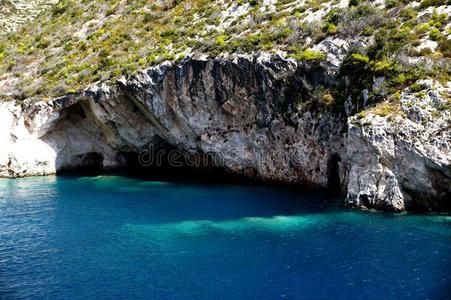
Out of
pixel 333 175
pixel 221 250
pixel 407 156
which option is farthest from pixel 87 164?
pixel 407 156

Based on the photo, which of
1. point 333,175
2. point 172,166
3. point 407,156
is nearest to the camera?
point 407,156

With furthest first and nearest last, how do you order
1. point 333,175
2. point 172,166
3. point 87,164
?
1. point 87,164
2. point 172,166
3. point 333,175

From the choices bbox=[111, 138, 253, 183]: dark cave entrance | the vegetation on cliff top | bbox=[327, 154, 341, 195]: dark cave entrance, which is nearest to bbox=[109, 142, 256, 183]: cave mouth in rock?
bbox=[111, 138, 253, 183]: dark cave entrance

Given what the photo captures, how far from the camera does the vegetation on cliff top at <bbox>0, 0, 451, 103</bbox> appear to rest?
34344 millimetres

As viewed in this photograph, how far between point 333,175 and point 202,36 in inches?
805

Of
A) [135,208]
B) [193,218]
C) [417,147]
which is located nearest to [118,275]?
[193,218]

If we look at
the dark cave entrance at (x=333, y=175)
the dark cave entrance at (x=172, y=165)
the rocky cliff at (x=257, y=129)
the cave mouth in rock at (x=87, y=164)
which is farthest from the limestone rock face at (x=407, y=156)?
the cave mouth in rock at (x=87, y=164)

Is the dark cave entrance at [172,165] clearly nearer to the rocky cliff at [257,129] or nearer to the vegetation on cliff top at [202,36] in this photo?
the rocky cliff at [257,129]

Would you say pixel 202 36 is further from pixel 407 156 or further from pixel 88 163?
pixel 407 156

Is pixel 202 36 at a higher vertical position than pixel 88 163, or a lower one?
higher

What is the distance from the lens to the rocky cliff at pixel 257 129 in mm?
30078

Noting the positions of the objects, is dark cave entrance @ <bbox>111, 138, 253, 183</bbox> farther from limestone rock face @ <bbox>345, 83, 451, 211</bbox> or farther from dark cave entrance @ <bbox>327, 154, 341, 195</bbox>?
limestone rock face @ <bbox>345, 83, 451, 211</bbox>

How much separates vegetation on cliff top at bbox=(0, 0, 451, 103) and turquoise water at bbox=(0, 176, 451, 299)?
11708 millimetres

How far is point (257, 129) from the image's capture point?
1647 inches
